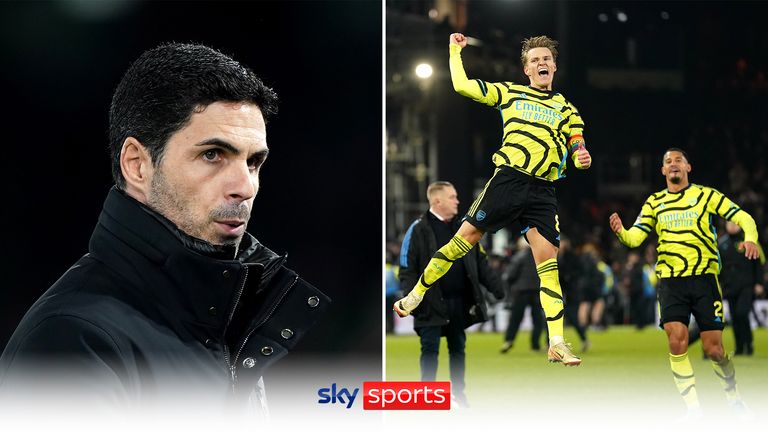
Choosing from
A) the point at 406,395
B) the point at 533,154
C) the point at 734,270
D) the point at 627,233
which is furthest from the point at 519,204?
the point at 734,270

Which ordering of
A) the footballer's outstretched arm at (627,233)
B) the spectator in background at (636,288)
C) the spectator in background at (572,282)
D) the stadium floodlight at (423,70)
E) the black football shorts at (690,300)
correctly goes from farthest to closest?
1. the spectator in background at (636,288)
2. the spectator in background at (572,282)
3. the stadium floodlight at (423,70)
4. the black football shorts at (690,300)
5. the footballer's outstretched arm at (627,233)

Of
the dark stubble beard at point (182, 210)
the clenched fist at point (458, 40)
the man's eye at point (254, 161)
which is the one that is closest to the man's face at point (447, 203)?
the clenched fist at point (458, 40)

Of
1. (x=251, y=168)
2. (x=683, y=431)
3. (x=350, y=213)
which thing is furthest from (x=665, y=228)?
(x=251, y=168)

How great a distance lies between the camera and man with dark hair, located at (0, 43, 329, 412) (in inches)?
78.3

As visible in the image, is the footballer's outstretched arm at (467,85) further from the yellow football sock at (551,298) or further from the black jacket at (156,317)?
the black jacket at (156,317)

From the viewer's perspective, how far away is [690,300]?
628cm

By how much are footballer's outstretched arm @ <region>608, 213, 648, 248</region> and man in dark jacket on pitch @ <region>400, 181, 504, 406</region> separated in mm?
938

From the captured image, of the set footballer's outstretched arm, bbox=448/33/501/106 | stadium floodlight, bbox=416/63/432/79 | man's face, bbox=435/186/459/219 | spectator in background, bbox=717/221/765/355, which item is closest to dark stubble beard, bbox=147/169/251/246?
footballer's outstretched arm, bbox=448/33/501/106

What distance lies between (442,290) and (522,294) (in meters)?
4.51

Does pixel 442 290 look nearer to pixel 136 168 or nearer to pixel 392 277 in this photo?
pixel 392 277

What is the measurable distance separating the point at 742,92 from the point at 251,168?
8.69 metres

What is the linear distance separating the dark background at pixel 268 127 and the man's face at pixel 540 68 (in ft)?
3.03

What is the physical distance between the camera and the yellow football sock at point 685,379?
Answer: 5961 millimetres

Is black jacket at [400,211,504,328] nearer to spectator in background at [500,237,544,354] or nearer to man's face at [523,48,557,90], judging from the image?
man's face at [523,48,557,90]
